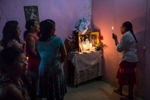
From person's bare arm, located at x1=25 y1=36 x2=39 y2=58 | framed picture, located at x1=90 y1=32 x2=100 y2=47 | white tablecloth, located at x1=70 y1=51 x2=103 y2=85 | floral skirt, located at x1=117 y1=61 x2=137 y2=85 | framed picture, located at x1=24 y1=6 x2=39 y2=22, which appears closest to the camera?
person's bare arm, located at x1=25 y1=36 x2=39 y2=58

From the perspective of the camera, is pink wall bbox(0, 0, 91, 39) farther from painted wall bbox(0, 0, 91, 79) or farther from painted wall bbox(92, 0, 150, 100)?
painted wall bbox(92, 0, 150, 100)

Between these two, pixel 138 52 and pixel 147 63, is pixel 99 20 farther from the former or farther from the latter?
pixel 147 63

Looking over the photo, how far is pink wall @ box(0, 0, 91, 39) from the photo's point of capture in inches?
96.7

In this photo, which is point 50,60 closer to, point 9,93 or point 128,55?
point 9,93

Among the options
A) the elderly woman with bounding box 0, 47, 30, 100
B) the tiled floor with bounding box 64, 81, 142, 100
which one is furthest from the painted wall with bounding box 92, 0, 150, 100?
the elderly woman with bounding box 0, 47, 30, 100

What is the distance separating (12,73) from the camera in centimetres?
101

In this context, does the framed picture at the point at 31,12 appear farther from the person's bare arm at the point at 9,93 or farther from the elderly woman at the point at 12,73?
the person's bare arm at the point at 9,93

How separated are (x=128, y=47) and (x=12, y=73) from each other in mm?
1965

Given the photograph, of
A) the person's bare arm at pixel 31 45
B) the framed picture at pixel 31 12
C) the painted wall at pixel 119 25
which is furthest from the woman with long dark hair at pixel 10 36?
the painted wall at pixel 119 25

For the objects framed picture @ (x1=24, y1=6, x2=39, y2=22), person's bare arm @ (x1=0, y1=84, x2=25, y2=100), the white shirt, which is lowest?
person's bare arm @ (x1=0, y1=84, x2=25, y2=100)

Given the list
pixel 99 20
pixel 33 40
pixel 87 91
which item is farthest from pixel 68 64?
pixel 33 40

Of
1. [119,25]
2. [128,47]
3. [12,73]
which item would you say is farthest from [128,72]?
[12,73]

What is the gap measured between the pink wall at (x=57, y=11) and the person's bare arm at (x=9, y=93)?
5.98ft

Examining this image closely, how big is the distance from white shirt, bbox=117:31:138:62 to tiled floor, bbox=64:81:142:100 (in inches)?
30.7
